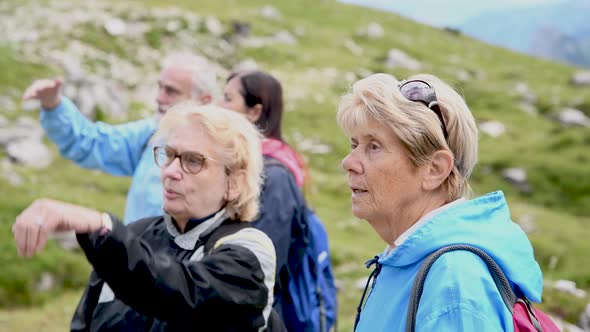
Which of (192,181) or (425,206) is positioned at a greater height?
(425,206)

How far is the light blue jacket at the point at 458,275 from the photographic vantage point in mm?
2646

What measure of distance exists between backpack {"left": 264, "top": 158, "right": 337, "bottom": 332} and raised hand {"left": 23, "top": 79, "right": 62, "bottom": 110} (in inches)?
92.7

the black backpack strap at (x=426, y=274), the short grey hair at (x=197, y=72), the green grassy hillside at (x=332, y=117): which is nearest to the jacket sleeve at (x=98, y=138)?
the short grey hair at (x=197, y=72)

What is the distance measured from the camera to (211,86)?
6.73 metres

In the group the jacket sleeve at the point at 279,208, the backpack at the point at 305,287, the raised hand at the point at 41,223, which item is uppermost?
the raised hand at the point at 41,223

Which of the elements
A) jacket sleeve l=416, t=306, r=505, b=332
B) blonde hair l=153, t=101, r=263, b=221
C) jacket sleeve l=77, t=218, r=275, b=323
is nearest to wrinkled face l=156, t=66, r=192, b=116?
blonde hair l=153, t=101, r=263, b=221

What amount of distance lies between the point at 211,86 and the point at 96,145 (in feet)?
4.11

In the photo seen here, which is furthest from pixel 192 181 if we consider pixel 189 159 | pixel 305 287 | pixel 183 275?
pixel 305 287

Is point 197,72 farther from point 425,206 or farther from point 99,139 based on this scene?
point 425,206

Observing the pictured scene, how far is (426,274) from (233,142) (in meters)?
1.88

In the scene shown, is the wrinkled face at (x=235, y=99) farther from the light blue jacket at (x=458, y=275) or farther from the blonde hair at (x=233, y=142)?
the light blue jacket at (x=458, y=275)

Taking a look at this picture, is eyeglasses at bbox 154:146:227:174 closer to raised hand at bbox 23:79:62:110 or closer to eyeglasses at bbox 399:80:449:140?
eyeglasses at bbox 399:80:449:140

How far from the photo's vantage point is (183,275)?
3295 mm

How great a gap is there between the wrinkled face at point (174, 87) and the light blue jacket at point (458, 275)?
3808 millimetres
